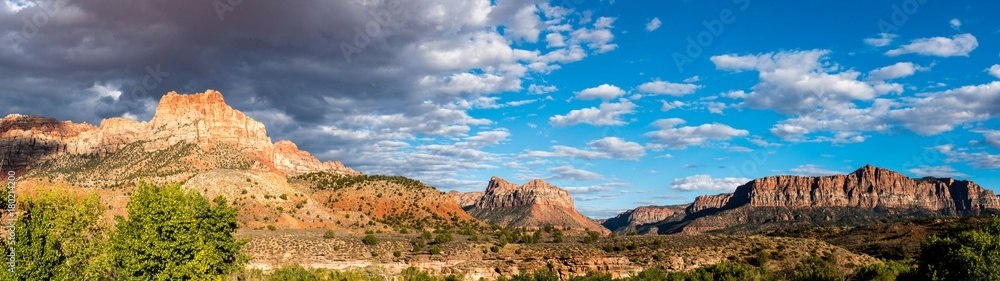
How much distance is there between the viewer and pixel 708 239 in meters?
62.3

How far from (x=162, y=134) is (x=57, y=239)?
356ft

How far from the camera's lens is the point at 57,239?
32.7m

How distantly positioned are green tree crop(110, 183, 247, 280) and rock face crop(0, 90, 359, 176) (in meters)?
93.1

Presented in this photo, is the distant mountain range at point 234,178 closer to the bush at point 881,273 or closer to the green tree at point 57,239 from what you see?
the green tree at point 57,239

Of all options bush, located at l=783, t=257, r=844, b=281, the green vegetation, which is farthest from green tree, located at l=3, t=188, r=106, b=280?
bush, located at l=783, t=257, r=844, b=281

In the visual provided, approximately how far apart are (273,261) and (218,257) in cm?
1883

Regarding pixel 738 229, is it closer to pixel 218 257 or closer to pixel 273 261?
pixel 273 261

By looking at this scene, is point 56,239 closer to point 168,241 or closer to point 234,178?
point 168,241

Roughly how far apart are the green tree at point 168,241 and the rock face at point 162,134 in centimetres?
9307

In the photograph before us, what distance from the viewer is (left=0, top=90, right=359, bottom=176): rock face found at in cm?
13138

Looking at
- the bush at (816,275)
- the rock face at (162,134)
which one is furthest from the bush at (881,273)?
the rock face at (162,134)

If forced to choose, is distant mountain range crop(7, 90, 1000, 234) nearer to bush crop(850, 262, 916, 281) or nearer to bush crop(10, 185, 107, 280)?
bush crop(10, 185, 107, 280)

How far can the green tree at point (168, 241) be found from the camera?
3177 centimetres

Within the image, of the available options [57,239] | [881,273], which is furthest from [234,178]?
[881,273]
